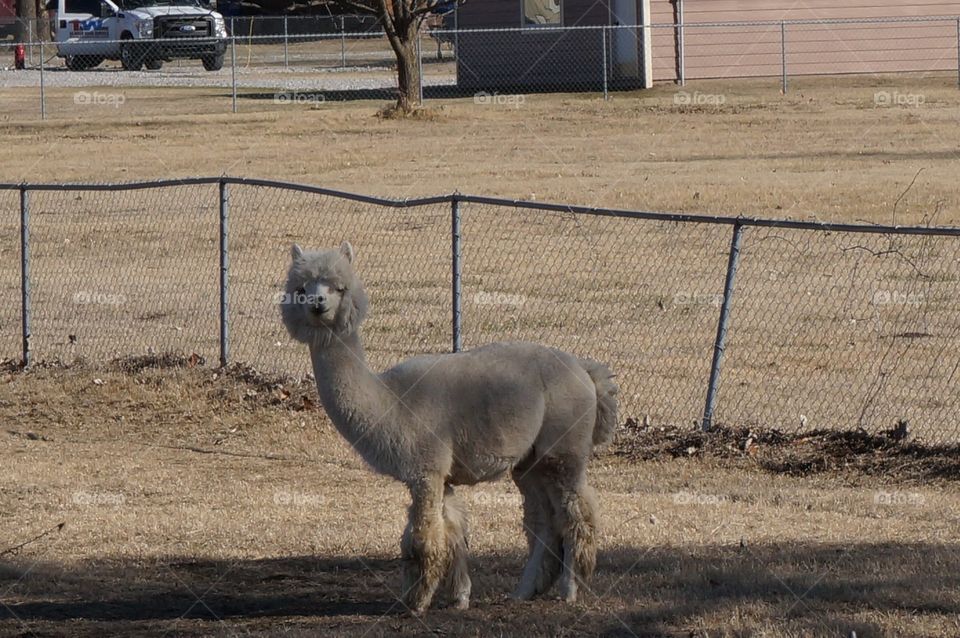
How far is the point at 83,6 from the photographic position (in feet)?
182

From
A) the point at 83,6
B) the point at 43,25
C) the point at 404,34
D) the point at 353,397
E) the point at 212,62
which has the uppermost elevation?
the point at 83,6

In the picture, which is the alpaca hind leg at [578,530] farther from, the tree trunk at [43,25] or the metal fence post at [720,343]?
the tree trunk at [43,25]

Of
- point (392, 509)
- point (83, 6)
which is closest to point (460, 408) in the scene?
point (392, 509)

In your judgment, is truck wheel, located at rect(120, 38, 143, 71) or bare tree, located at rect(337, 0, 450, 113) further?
truck wheel, located at rect(120, 38, 143, 71)

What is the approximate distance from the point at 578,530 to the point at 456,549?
1.78 ft

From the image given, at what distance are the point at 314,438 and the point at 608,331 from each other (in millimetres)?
3578

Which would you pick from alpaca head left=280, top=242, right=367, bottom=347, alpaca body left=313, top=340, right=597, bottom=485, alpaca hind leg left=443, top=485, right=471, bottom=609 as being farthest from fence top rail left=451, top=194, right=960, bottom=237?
alpaca head left=280, top=242, right=367, bottom=347

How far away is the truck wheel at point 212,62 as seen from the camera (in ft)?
149

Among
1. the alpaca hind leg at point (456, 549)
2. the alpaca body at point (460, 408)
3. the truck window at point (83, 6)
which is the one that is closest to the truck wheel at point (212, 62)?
the truck window at point (83, 6)

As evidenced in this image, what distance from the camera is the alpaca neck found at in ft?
20.4

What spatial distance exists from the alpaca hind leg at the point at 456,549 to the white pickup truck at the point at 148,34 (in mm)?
37554

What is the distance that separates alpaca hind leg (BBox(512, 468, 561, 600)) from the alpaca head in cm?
114

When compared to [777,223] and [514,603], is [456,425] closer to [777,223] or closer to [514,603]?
[514,603]

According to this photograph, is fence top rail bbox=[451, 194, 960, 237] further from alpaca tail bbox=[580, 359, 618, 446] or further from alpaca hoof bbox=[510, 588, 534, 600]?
alpaca hoof bbox=[510, 588, 534, 600]
